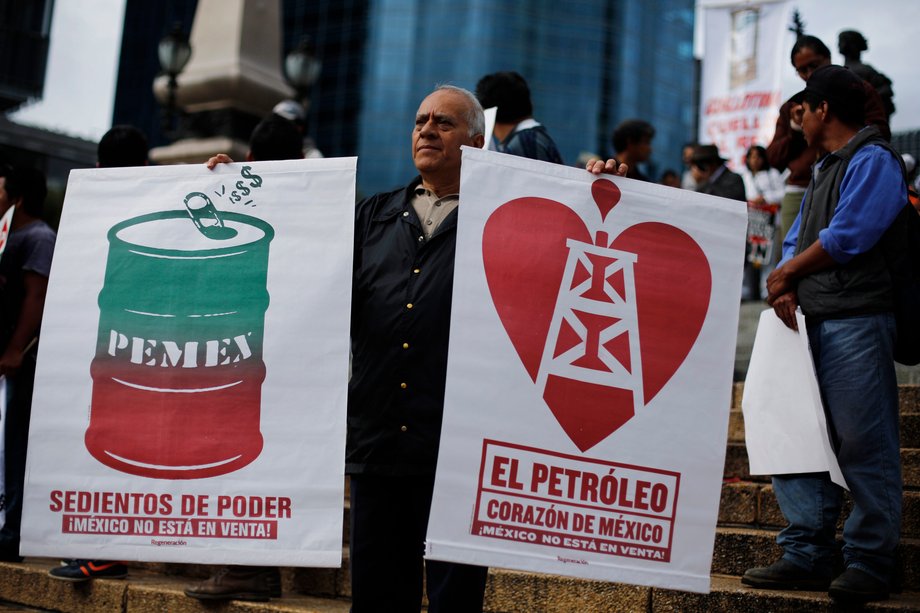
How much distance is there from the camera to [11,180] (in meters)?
5.43

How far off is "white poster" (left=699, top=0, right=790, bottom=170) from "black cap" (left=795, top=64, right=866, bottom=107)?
16.6ft

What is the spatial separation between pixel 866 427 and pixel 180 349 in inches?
89.3

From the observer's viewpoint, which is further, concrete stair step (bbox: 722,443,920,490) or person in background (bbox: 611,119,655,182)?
person in background (bbox: 611,119,655,182)

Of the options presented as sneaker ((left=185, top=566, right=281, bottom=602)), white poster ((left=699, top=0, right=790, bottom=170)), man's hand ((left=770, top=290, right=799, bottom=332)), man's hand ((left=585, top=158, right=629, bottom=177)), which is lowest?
sneaker ((left=185, top=566, right=281, bottom=602))

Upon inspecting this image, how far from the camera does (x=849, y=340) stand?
3.60 meters

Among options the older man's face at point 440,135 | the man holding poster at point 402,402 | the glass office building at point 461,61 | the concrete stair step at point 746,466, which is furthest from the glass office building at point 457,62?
the man holding poster at point 402,402

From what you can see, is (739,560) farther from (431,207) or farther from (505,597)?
(431,207)

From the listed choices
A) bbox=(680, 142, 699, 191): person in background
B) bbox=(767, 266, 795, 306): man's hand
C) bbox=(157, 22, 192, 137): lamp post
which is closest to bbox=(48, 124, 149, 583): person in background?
bbox=(767, 266, 795, 306): man's hand

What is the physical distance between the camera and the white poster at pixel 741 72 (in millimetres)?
9023

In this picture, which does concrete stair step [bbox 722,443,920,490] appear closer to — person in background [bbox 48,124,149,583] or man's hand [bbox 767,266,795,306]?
man's hand [bbox 767,266,795,306]

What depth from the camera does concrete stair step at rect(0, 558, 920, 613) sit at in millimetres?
3660

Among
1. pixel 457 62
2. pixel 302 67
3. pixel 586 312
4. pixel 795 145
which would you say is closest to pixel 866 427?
pixel 586 312

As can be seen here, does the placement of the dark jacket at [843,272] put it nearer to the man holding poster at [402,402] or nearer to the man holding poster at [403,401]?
the man holding poster at [403,401]

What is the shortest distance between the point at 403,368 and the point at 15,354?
290cm
